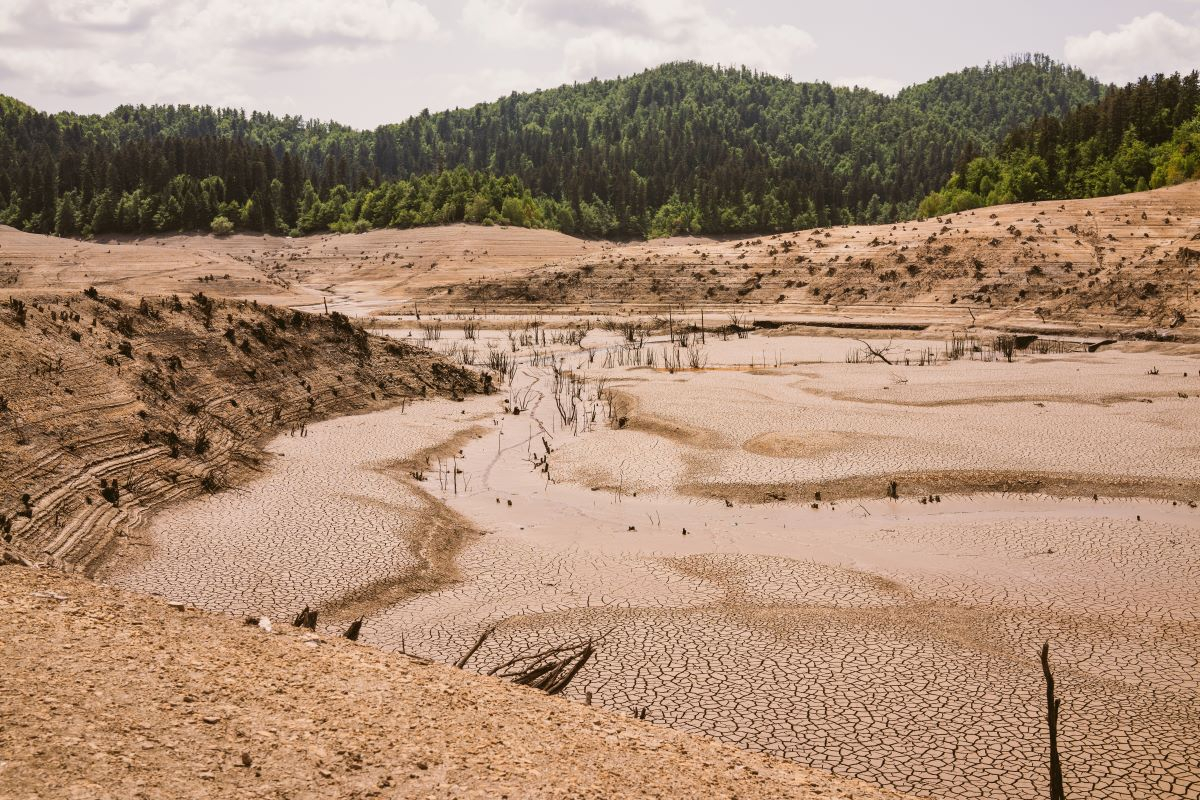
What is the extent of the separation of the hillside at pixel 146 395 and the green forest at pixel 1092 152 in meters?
57.5

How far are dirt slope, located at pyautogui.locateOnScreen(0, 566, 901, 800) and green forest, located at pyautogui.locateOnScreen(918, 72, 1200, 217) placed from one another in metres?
65.0

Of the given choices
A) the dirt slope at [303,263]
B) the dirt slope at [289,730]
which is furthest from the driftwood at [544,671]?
the dirt slope at [303,263]

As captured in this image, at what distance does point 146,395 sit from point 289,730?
433 inches

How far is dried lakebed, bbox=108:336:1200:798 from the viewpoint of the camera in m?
7.01

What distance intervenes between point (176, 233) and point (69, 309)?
244ft

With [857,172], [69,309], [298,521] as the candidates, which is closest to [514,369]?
[69,309]

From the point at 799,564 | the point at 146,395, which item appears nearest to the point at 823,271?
the point at 146,395

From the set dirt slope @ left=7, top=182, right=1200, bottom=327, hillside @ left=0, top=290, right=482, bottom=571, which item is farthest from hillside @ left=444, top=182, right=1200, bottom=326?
hillside @ left=0, top=290, right=482, bottom=571

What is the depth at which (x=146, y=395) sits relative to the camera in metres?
14.6

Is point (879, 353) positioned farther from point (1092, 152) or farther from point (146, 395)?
point (1092, 152)

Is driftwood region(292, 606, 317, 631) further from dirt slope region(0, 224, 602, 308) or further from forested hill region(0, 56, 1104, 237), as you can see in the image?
forested hill region(0, 56, 1104, 237)

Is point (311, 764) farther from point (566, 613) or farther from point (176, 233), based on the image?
point (176, 233)

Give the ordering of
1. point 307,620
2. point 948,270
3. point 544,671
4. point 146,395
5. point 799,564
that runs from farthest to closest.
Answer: point 948,270 < point 146,395 < point 799,564 < point 307,620 < point 544,671

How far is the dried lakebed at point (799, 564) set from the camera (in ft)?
23.0
